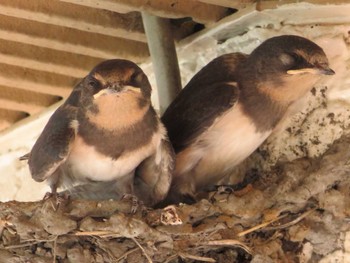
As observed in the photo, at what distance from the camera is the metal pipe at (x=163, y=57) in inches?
207

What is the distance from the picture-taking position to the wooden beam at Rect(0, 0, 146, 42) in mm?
5051

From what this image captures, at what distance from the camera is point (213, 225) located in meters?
4.58

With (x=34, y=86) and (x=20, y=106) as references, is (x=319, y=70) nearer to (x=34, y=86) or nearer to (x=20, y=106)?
(x=34, y=86)

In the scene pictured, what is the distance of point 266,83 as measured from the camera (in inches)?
198

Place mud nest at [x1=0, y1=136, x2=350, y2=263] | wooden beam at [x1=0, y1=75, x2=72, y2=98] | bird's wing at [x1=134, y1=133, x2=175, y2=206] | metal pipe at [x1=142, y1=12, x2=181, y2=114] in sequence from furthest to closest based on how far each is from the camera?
1. wooden beam at [x1=0, y1=75, x2=72, y2=98]
2. metal pipe at [x1=142, y1=12, x2=181, y2=114]
3. bird's wing at [x1=134, y1=133, x2=175, y2=206]
4. mud nest at [x1=0, y1=136, x2=350, y2=263]

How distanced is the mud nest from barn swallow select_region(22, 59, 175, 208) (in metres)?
0.28

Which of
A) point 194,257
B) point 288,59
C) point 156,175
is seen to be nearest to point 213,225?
point 194,257

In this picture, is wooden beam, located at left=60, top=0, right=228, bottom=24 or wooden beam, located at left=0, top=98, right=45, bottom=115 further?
wooden beam, located at left=0, top=98, right=45, bottom=115

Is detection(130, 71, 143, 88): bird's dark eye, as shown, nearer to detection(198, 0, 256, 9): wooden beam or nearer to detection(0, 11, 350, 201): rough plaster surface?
detection(198, 0, 256, 9): wooden beam

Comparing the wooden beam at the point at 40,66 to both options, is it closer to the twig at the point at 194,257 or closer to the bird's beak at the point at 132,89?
the bird's beak at the point at 132,89

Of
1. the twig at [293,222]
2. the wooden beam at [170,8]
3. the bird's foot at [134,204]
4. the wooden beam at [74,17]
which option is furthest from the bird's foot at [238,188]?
the wooden beam at [74,17]

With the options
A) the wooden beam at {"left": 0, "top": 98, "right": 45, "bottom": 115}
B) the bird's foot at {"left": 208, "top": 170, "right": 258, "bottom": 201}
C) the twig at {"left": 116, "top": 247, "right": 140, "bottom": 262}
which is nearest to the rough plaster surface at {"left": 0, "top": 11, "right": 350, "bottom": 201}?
the bird's foot at {"left": 208, "top": 170, "right": 258, "bottom": 201}

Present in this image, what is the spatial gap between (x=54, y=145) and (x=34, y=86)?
3.82ft

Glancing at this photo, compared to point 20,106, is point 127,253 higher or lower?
lower
